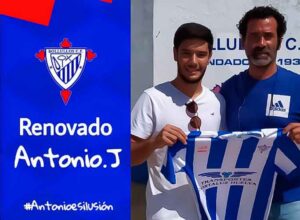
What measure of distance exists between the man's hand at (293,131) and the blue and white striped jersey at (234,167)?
4 centimetres

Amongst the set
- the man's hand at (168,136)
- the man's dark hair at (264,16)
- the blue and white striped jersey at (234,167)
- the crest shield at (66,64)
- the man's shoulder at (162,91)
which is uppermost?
the man's dark hair at (264,16)

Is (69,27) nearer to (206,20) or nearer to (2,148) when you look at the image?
(2,148)

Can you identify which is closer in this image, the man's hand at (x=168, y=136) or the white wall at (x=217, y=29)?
the man's hand at (x=168, y=136)

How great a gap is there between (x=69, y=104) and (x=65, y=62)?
0.66 feet

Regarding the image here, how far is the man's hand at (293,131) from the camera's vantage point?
3.19 m

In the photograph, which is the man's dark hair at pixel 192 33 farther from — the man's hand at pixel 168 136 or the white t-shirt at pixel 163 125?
the man's hand at pixel 168 136

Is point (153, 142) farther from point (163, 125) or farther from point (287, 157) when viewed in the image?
point (287, 157)

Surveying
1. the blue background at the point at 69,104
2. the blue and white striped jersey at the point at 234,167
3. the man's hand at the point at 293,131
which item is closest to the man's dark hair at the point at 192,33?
the blue background at the point at 69,104

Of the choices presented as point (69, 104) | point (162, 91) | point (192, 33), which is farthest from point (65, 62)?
point (192, 33)

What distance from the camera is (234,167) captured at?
3352 millimetres

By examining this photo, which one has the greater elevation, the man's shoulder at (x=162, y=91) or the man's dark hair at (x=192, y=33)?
the man's dark hair at (x=192, y=33)

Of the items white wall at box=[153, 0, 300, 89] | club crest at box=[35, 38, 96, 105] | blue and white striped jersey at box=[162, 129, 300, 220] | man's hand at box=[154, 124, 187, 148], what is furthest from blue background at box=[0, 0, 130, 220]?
white wall at box=[153, 0, 300, 89]

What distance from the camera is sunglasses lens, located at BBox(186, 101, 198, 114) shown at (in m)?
3.27

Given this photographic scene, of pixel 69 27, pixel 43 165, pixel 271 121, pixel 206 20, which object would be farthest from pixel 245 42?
pixel 206 20
